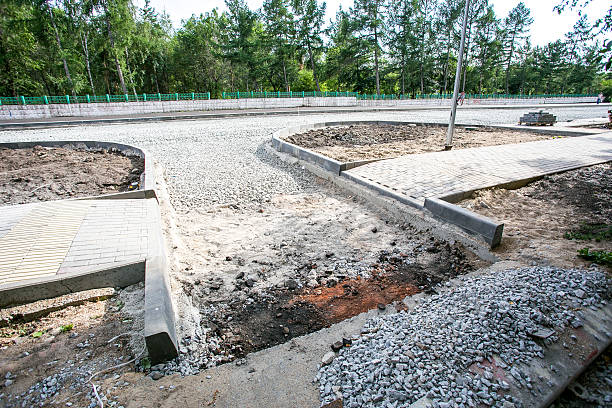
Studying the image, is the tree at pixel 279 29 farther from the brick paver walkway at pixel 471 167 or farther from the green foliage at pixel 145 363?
the green foliage at pixel 145 363

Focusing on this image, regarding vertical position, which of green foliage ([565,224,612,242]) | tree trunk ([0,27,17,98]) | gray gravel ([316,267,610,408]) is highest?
tree trunk ([0,27,17,98])

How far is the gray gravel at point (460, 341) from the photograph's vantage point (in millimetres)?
2182

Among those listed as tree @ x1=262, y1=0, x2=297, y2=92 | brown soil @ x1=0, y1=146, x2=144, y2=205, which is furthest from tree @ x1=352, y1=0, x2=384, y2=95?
brown soil @ x1=0, y1=146, x2=144, y2=205

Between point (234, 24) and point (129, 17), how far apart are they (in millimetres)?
14974

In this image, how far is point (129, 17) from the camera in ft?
111

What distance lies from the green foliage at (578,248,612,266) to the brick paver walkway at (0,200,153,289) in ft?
16.7

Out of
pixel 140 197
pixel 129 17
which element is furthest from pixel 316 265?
pixel 129 17

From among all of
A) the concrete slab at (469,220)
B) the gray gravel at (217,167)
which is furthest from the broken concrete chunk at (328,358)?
the gray gravel at (217,167)

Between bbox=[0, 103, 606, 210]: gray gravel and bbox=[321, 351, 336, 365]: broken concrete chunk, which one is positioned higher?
bbox=[0, 103, 606, 210]: gray gravel

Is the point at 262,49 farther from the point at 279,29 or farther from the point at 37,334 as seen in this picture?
the point at 37,334

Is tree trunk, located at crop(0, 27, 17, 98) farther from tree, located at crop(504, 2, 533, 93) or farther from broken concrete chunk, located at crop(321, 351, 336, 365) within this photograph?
tree, located at crop(504, 2, 533, 93)

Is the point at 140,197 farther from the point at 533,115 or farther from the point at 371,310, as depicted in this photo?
the point at 533,115

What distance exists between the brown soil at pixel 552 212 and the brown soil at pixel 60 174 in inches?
284

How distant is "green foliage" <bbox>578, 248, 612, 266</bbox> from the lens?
139 inches
